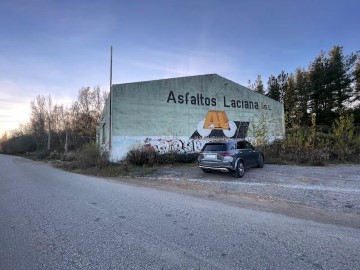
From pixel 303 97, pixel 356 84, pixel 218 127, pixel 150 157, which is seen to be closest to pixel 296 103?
pixel 303 97

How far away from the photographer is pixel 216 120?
74.3ft

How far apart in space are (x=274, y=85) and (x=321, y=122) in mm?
11290

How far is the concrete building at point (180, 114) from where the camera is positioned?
1858 centimetres

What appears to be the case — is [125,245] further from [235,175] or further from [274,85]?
[274,85]

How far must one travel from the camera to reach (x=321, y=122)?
38.6 meters

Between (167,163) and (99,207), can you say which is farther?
(167,163)

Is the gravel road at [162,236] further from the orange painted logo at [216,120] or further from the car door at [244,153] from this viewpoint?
the orange painted logo at [216,120]

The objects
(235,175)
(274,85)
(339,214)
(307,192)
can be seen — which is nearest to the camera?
(339,214)

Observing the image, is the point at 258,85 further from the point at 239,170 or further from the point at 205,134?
the point at 239,170

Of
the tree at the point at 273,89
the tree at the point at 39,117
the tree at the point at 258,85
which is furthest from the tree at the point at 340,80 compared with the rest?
the tree at the point at 39,117

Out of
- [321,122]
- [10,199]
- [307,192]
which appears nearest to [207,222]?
[307,192]

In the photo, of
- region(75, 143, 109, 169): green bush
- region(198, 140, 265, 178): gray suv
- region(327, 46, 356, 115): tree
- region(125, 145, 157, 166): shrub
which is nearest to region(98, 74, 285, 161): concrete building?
region(75, 143, 109, 169): green bush

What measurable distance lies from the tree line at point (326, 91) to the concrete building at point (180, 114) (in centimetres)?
1495

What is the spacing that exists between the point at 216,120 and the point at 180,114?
354 cm
